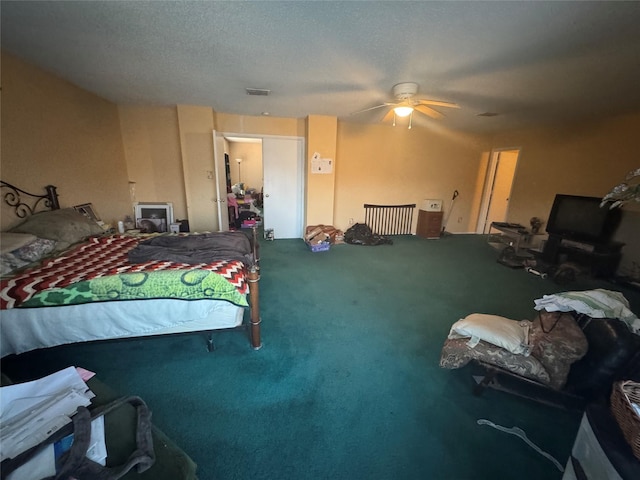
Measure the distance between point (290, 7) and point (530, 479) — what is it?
9.66ft

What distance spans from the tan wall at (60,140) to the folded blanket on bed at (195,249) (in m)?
1.27

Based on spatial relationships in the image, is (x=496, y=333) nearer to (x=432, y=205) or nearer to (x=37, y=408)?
(x=37, y=408)

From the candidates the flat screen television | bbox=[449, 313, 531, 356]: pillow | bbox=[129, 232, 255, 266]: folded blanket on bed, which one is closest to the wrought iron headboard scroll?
bbox=[129, 232, 255, 266]: folded blanket on bed

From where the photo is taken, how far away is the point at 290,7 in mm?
1583

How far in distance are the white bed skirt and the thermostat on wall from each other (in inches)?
195

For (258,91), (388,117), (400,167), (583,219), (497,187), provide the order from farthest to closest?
(497,187) → (400,167) → (388,117) → (583,219) → (258,91)

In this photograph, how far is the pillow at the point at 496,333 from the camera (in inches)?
66.3

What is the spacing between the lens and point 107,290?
1765mm

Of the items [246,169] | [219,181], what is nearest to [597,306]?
[219,181]

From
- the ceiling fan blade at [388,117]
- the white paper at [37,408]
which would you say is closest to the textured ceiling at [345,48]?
the ceiling fan blade at [388,117]

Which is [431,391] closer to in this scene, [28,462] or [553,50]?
[28,462]

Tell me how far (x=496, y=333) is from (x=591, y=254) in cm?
338

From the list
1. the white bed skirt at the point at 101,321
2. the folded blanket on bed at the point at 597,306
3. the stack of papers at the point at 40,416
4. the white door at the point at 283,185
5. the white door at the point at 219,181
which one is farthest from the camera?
the white door at the point at 283,185

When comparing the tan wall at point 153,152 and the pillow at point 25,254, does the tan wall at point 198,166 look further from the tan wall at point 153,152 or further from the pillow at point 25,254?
the pillow at point 25,254
